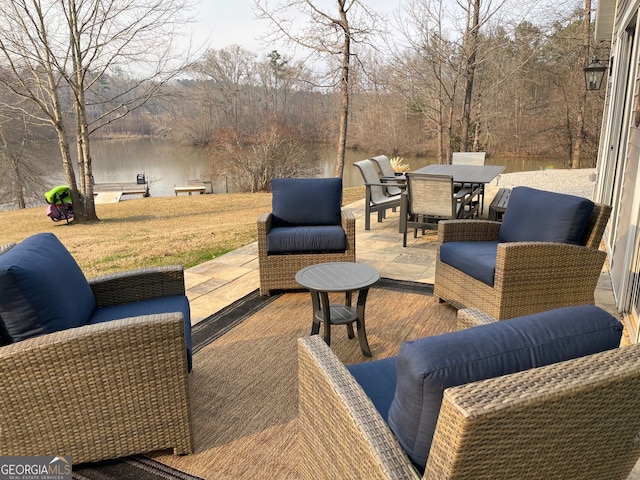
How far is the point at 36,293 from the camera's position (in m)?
1.70

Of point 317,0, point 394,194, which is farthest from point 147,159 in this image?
point 394,194

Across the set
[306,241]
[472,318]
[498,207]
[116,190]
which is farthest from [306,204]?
[116,190]

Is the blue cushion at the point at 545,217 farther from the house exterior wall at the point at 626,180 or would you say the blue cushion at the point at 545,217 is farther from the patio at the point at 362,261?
the patio at the point at 362,261

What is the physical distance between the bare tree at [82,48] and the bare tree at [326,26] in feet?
7.05

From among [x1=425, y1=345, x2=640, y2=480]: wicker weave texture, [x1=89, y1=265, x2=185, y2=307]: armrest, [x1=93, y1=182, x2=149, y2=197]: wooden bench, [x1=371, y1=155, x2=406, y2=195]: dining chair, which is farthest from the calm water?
[x1=425, y1=345, x2=640, y2=480]: wicker weave texture

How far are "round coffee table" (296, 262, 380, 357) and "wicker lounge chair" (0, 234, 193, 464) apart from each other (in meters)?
0.98

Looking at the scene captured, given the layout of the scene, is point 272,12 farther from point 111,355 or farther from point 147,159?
point 147,159

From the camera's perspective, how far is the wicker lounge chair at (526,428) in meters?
0.87

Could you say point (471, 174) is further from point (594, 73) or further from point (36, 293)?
point (36, 293)

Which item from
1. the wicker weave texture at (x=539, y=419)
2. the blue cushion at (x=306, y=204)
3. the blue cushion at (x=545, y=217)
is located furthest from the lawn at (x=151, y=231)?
the wicker weave texture at (x=539, y=419)

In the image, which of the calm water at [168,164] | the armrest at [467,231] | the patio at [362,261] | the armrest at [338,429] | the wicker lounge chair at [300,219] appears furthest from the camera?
the calm water at [168,164]

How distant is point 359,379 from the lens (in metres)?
1.58

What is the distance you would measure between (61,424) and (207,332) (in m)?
1.27

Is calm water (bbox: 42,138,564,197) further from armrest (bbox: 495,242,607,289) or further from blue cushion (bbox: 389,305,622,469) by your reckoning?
blue cushion (bbox: 389,305,622,469)
